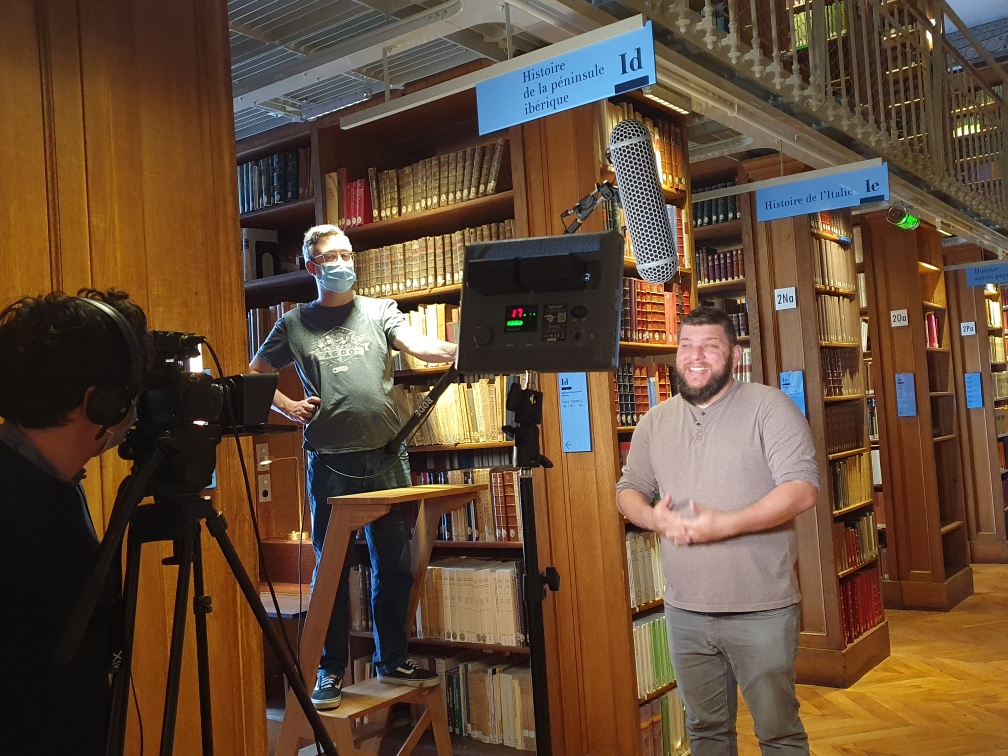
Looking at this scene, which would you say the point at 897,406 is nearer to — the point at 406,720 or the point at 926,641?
the point at 926,641

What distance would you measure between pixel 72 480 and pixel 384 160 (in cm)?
315

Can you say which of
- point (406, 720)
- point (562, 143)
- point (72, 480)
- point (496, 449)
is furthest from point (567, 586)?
point (72, 480)

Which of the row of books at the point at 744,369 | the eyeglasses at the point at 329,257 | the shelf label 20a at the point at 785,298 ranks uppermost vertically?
the eyeglasses at the point at 329,257

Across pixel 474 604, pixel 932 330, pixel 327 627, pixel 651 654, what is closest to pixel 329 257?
pixel 327 627

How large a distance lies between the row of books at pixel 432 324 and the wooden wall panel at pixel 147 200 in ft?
5.16

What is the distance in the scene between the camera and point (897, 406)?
20.0 feet

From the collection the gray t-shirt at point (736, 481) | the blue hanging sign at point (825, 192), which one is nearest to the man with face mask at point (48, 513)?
the gray t-shirt at point (736, 481)

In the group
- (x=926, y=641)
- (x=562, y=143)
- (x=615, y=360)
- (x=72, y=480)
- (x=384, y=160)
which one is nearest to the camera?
(x=72, y=480)

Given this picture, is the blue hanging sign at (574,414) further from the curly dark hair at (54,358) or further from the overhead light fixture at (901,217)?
the overhead light fixture at (901,217)

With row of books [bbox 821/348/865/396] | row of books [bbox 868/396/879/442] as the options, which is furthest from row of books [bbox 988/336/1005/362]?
row of books [bbox 821/348/865/396]

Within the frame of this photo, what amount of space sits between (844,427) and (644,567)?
2.08 meters

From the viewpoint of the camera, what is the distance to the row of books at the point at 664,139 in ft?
11.0

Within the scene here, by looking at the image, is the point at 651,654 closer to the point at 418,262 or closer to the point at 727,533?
the point at 727,533

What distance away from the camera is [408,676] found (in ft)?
9.46
